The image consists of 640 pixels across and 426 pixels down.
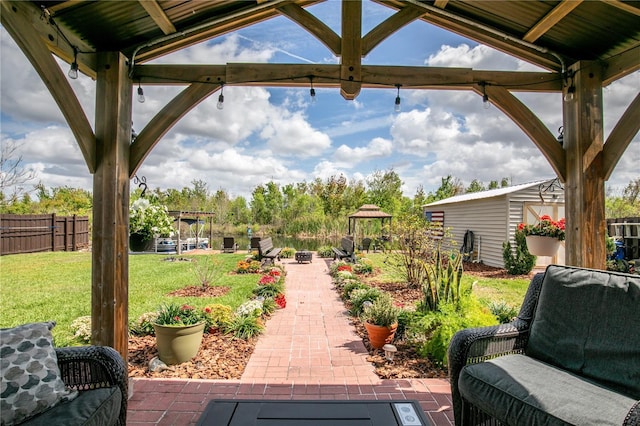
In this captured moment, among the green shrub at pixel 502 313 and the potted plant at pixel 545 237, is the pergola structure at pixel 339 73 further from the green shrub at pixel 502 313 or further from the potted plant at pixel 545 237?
the green shrub at pixel 502 313

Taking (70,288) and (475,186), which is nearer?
(70,288)

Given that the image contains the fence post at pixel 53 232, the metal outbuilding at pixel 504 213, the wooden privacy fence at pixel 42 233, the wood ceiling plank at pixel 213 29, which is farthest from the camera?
the fence post at pixel 53 232

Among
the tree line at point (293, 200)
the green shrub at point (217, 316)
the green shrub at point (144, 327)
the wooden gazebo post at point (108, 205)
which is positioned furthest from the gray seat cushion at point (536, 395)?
the tree line at point (293, 200)

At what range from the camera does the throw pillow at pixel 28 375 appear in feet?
4.92

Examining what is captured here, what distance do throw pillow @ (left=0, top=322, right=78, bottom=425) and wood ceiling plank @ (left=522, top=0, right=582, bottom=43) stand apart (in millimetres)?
3911

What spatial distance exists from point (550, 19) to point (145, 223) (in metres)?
4.07

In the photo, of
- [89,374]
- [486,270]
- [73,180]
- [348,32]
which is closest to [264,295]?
[89,374]

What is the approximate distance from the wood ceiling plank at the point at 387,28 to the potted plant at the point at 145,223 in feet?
8.69

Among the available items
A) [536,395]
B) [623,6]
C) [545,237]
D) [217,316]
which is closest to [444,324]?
[545,237]

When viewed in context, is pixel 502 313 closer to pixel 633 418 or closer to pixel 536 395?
pixel 536 395

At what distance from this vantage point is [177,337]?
10.5 ft

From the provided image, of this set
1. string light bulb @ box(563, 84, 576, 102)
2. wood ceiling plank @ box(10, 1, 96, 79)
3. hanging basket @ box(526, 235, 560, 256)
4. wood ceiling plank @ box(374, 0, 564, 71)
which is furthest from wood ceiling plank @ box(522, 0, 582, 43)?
wood ceiling plank @ box(10, 1, 96, 79)

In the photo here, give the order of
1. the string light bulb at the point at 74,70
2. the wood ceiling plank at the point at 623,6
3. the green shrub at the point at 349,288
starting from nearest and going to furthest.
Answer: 1. the wood ceiling plank at the point at 623,6
2. the string light bulb at the point at 74,70
3. the green shrub at the point at 349,288

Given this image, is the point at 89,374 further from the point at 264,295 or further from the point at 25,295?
the point at 25,295
